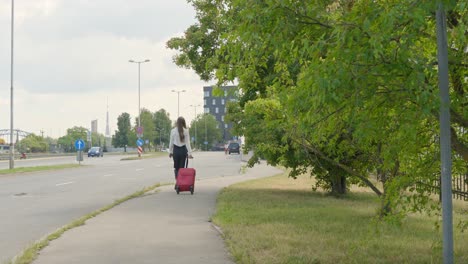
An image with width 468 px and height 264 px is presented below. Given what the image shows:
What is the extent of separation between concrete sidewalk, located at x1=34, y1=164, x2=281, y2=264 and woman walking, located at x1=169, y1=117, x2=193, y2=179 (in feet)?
8.89

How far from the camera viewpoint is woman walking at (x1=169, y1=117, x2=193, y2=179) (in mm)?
13328

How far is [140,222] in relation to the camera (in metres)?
8.84

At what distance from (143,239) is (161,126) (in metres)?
139

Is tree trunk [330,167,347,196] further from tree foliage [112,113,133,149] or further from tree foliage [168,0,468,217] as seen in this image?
tree foliage [112,113,133,149]

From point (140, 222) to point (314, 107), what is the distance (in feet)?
17.9

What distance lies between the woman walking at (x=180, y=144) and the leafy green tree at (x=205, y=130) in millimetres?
134993

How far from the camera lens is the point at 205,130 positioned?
150250 mm

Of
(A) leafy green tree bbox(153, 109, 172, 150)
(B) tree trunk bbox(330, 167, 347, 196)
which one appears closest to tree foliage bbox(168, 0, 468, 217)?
(B) tree trunk bbox(330, 167, 347, 196)

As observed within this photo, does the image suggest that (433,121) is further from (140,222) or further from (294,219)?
(140,222)

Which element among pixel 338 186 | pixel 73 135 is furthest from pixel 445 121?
pixel 73 135

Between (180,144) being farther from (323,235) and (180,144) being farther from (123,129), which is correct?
(123,129)

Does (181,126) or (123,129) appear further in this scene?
(123,129)

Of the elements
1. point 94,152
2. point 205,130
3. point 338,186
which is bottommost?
point 338,186

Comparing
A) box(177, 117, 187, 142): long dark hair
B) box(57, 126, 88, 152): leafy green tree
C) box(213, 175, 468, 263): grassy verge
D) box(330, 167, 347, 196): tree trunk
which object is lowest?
box(213, 175, 468, 263): grassy verge
